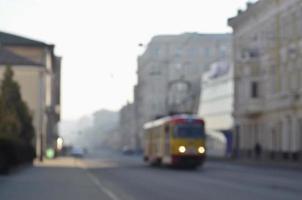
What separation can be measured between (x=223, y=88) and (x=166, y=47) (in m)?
52.4

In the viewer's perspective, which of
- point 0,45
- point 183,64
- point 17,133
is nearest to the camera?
point 17,133

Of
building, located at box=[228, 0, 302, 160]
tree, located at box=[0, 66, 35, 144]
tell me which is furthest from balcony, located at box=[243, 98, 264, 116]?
tree, located at box=[0, 66, 35, 144]

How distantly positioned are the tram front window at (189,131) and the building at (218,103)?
156 feet

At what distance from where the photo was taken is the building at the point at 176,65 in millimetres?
145500

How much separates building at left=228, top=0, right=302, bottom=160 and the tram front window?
1874 cm

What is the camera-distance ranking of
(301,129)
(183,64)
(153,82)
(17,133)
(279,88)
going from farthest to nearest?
(153,82)
(183,64)
(279,88)
(301,129)
(17,133)

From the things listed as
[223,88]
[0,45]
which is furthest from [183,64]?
[0,45]

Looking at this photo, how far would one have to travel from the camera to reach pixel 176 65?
156125 mm

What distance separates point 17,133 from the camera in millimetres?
54344

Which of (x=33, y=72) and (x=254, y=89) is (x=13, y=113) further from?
(x=33, y=72)

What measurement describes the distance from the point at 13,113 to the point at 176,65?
4042 inches

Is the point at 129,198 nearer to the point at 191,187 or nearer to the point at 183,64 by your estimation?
the point at 191,187

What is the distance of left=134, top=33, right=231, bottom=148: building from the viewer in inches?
5728

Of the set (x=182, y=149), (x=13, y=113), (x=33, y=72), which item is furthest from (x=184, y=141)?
(x=33, y=72)
